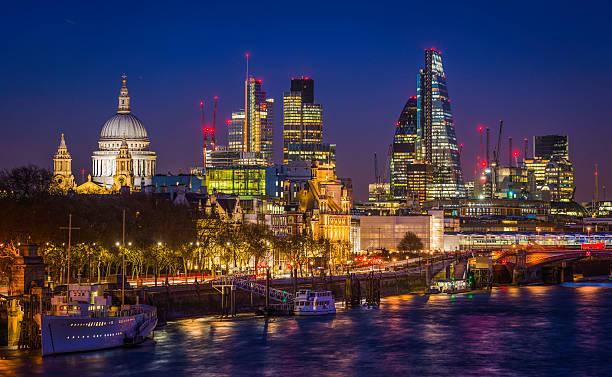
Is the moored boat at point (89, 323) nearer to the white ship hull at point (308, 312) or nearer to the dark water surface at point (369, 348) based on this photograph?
the dark water surface at point (369, 348)

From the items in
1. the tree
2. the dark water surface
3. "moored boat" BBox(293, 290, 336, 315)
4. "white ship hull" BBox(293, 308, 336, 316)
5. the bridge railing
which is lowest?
the dark water surface

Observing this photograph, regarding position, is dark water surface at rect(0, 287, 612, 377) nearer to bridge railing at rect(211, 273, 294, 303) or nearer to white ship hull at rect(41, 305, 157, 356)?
white ship hull at rect(41, 305, 157, 356)

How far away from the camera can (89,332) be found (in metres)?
87.1

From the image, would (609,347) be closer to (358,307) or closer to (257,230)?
(358,307)

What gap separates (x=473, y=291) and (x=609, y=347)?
Result: 2873 inches

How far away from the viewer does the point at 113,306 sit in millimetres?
92188

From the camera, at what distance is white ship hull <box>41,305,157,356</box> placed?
84.2 metres

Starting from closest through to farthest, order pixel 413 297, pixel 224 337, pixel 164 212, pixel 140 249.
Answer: pixel 224 337 → pixel 140 249 → pixel 164 212 → pixel 413 297

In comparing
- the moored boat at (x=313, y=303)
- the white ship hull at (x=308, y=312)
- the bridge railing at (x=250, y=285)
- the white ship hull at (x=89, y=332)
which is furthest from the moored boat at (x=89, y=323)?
the moored boat at (x=313, y=303)

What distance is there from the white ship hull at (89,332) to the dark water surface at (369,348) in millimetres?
1013

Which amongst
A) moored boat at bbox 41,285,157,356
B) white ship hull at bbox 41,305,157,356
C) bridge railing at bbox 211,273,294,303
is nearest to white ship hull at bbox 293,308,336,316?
bridge railing at bbox 211,273,294,303

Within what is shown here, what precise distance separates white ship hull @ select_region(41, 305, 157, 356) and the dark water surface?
1.01 meters

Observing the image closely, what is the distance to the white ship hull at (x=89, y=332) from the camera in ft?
276

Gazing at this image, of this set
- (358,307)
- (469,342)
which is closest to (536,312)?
(358,307)
